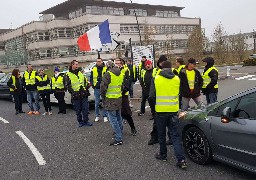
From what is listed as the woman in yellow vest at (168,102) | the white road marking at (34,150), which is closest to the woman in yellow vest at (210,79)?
the woman in yellow vest at (168,102)

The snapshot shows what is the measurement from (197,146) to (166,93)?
1.06m

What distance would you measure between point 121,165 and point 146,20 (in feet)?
177

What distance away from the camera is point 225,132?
4.34 metres

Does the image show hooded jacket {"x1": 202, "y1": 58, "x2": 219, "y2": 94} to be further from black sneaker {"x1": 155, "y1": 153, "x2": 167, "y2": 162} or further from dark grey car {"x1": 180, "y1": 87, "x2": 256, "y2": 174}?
black sneaker {"x1": 155, "y1": 153, "x2": 167, "y2": 162}

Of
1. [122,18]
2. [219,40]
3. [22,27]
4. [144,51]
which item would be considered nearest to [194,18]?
[122,18]

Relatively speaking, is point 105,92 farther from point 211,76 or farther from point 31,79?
point 31,79

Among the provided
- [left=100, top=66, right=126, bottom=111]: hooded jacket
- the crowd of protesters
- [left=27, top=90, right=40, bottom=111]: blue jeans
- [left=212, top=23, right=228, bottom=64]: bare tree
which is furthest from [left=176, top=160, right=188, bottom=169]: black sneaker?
[left=212, top=23, right=228, bottom=64]: bare tree

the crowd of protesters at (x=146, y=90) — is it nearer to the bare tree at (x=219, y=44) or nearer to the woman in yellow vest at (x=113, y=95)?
the woman in yellow vest at (x=113, y=95)

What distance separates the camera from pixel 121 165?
5.20m

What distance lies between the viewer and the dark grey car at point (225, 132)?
402cm

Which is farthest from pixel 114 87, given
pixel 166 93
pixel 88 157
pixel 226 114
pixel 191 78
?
pixel 226 114

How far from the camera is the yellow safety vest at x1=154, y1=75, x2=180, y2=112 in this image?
4848 millimetres

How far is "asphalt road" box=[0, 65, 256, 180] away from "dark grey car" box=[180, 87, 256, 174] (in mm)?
307

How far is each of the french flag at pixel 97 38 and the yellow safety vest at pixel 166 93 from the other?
697 centimetres
